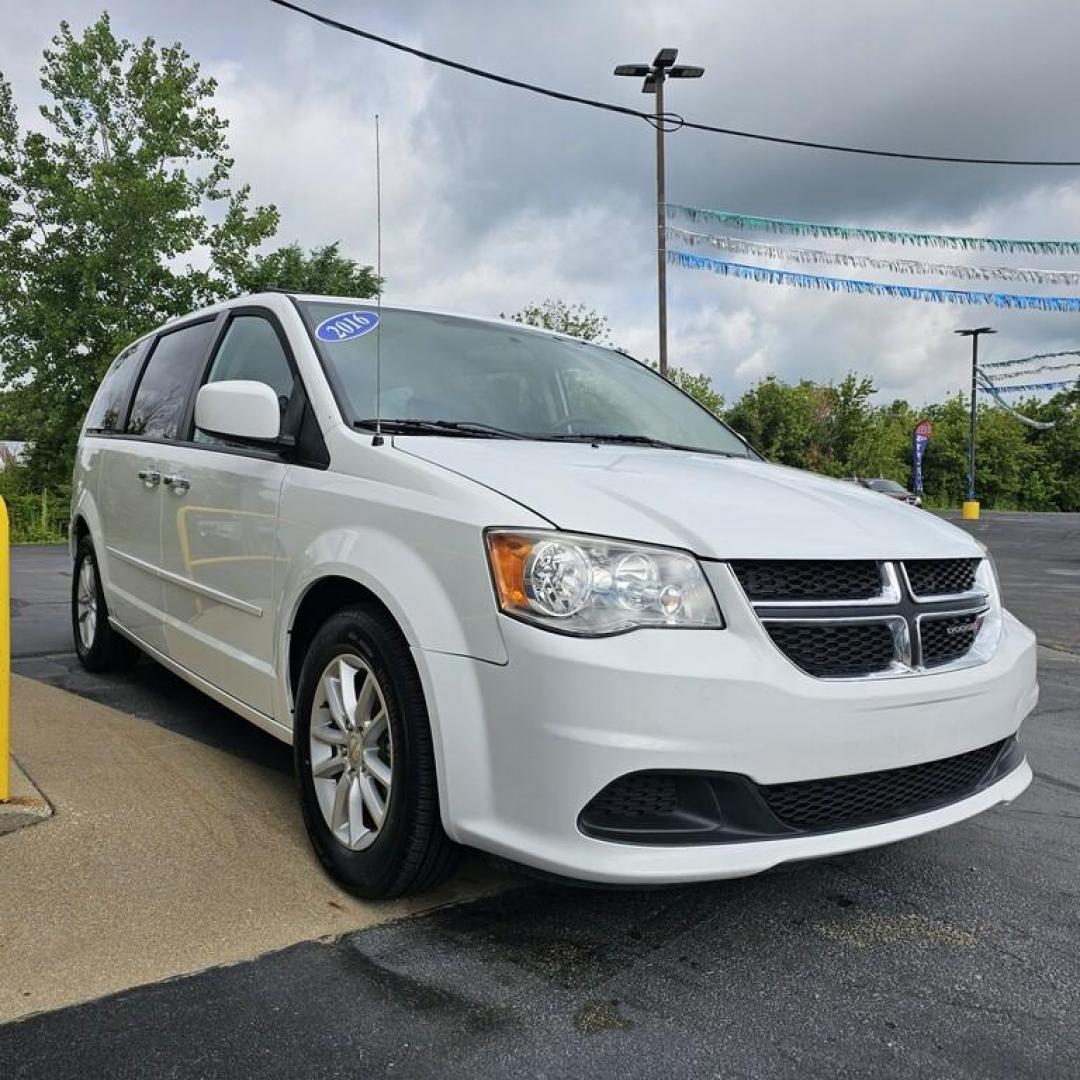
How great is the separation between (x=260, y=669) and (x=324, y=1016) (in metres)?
1.30

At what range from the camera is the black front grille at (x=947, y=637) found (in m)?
2.41

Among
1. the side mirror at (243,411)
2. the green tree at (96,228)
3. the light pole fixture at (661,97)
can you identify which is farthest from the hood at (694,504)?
the green tree at (96,228)

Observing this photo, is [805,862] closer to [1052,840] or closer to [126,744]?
[1052,840]

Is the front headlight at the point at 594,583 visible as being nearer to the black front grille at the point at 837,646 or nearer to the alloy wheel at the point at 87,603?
the black front grille at the point at 837,646

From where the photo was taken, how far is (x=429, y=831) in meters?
2.32

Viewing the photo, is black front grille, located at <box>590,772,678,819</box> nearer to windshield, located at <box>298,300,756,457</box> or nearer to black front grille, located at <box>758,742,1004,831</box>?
black front grille, located at <box>758,742,1004,831</box>

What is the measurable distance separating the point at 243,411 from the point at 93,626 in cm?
282

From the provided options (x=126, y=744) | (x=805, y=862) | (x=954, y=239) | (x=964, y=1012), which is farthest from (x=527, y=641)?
(x=954, y=239)

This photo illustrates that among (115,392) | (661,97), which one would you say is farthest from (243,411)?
(661,97)

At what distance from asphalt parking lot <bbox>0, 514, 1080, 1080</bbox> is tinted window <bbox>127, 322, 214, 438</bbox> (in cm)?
220

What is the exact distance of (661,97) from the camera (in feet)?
50.0

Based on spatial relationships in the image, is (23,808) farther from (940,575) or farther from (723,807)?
(940,575)

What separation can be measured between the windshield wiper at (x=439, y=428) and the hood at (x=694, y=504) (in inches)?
3.2

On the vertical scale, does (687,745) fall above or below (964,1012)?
above
